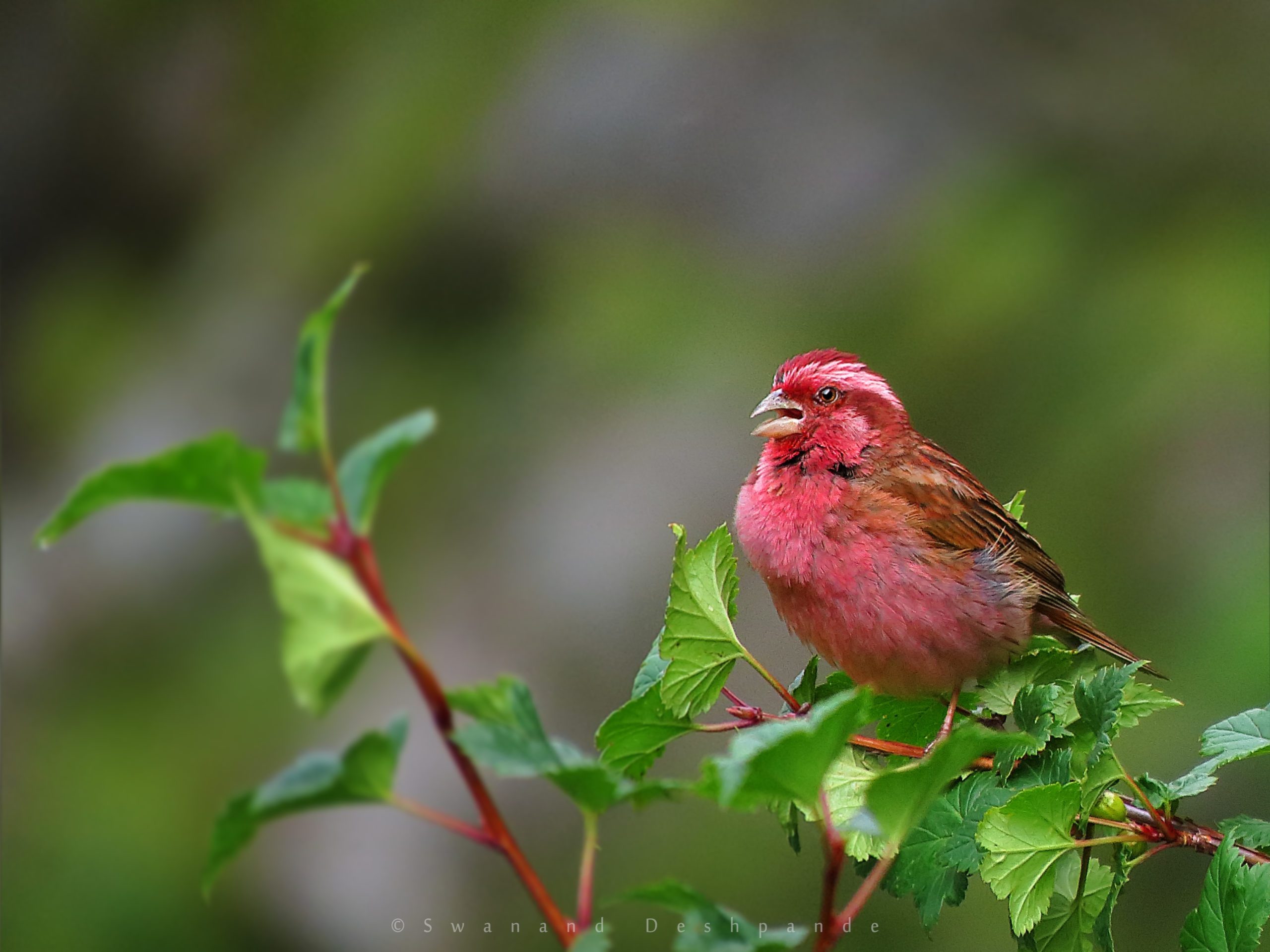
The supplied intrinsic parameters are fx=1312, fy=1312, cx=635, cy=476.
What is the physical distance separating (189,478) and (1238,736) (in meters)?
1.07

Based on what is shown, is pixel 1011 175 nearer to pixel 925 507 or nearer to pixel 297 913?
pixel 925 507

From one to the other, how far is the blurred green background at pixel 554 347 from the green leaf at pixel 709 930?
3.34 meters

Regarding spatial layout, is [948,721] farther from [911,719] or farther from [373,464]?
[373,464]

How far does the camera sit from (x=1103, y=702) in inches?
47.6

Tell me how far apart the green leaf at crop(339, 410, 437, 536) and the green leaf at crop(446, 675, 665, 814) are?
10cm

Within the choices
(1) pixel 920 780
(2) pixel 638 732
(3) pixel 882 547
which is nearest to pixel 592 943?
(1) pixel 920 780

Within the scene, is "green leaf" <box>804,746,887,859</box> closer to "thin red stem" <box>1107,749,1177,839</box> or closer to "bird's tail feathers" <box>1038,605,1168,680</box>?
"thin red stem" <box>1107,749,1177,839</box>

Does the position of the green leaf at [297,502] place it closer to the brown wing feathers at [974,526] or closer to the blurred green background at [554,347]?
the brown wing feathers at [974,526]

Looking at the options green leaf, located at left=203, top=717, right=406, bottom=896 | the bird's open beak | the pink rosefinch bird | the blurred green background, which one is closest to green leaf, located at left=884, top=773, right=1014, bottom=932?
the pink rosefinch bird

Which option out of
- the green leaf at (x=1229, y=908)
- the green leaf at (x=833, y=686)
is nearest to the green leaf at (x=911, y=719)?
the green leaf at (x=833, y=686)

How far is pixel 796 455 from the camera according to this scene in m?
2.20

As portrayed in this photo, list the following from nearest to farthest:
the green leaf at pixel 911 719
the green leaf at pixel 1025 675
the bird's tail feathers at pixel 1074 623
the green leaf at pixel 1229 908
→ the green leaf at pixel 1229 908, the green leaf at pixel 1025 675, the green leaf at pixel 911 719, the bird's tail feathers at pixel 1074 623

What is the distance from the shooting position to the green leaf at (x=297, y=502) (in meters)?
0.63

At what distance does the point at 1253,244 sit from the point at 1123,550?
129 centimetres
